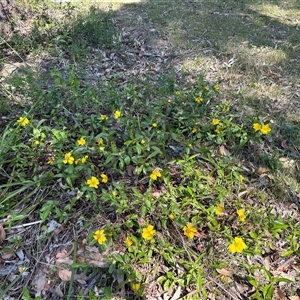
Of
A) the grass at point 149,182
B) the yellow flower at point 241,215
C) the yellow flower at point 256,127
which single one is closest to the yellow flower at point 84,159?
the grass at point 149,182

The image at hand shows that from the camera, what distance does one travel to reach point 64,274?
1747 millimetres

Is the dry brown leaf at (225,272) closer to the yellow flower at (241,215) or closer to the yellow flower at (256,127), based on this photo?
the yellow flower at (241,215)

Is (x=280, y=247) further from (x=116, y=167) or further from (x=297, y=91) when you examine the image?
(x=297, y=91)

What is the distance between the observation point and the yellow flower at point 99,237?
174 centimetres

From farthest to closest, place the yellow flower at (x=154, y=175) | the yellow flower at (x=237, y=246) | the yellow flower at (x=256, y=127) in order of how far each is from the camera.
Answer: the yellow flower at (x=256, y=127), the yellow flower at (x=154, y=175), the yellow flower at (x=237, y=246)

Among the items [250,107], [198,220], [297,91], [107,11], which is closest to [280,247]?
[198,220]

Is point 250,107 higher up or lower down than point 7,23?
lower down

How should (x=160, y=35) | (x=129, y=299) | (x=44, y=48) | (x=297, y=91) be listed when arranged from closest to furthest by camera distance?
1. (x=129, y=299)
2. (x=297, y=91)
3. (x=44, y=48)
4. (x=160, y=35)

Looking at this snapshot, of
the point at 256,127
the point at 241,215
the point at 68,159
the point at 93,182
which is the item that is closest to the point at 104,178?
the point at 93,182

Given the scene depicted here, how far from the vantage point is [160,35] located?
3994 millimetres

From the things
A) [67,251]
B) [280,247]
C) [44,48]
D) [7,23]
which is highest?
[7,23]

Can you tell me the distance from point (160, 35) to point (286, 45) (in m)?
1.42

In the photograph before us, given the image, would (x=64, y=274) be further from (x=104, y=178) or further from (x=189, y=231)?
(x=189, y=231)

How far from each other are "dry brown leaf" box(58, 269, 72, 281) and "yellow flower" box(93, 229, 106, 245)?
0.72ft
